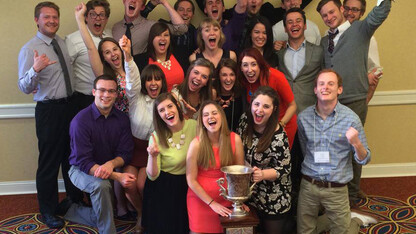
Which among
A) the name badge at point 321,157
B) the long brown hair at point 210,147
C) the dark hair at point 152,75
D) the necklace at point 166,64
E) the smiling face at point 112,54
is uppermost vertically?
the smiling face at point 112,54

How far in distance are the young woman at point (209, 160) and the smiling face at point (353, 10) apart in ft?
5.64

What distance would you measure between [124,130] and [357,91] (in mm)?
1958

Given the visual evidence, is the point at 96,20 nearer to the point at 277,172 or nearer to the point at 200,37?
the point at 200,37

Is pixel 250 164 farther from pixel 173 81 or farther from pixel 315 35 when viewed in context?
pixel 315 35

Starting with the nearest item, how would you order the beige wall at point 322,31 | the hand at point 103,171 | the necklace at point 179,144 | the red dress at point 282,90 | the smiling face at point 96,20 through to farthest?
the necklace at point 179,144
the hand at point 103,171
the red dress at point 282,90
the smiling face at point 96,20
the beige wall at point 322,31

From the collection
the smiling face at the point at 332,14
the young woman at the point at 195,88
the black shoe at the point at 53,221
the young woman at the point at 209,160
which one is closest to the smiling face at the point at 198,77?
the young woman at the point at 195,88

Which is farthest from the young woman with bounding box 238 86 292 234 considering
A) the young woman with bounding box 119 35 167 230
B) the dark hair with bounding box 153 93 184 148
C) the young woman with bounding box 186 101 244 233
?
the young woman with bounding box 119 35 167 230

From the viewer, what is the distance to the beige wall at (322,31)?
13.9 feet

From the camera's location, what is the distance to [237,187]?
272cm

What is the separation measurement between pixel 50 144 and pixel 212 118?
5.18 ft

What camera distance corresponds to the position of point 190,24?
13.6 feet

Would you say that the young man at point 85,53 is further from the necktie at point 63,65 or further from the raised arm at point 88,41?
the raised arm at point 88,41

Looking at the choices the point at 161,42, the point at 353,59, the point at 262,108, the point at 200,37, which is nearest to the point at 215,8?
the point at 200,37

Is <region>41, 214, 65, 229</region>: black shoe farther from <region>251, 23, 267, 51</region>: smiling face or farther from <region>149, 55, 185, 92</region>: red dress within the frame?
<region>251, 23, 267, 51</region>: smiling face
